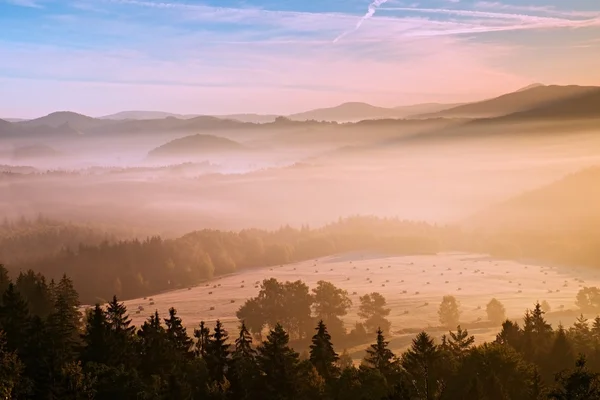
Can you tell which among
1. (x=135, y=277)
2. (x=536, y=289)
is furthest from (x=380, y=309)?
(x=135, y=277)

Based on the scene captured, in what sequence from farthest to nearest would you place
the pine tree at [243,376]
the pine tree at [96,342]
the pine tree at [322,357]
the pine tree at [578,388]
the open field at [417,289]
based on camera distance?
the open field at [417,289]
the pine tree at [322,357]
the pine tree at [96,342]
the pine tree at [243,376]
the pine tree at [578,388]

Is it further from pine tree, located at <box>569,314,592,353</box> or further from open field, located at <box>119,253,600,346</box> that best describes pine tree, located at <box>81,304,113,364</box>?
open field, located at <box>119,253,600,346</box>

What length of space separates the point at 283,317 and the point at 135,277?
88.3 metres

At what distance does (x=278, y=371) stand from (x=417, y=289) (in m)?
119

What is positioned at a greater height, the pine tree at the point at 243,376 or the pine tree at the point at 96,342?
the pine tree at the point at 96,342

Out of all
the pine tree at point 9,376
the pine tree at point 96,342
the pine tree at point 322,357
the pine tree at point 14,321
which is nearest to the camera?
the pine tree at point 9,376

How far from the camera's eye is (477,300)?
469ft

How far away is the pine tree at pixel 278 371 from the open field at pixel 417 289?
204 feet

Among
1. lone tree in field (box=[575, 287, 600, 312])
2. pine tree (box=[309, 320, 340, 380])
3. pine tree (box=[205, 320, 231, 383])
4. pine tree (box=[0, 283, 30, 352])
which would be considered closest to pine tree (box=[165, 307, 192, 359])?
pine tree (box=[205, 320, 231, 383])

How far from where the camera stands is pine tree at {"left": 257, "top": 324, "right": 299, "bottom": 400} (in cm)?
4472

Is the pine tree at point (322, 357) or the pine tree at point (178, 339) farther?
the pine tree at point (178, 339)

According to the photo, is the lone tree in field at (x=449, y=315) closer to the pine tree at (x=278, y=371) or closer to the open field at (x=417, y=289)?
the open field at (x=417, y=289)

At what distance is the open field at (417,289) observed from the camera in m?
131

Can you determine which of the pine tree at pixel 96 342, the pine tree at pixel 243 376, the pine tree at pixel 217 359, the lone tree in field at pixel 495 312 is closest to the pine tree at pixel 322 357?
the pine tree at pixel 243 376
